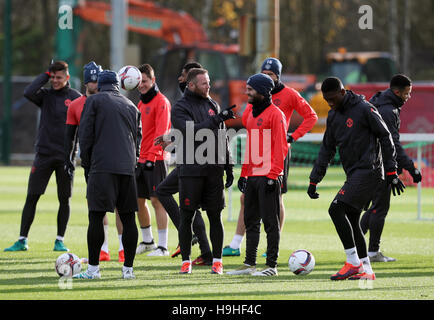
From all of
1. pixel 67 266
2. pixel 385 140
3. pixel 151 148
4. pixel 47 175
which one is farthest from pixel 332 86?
pixel 47 175

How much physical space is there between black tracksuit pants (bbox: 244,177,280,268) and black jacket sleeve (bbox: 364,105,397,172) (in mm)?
1256

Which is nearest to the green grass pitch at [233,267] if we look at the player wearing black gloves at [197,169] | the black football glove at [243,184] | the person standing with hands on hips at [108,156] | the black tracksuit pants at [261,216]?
the black tracksuit pants at [261,216]

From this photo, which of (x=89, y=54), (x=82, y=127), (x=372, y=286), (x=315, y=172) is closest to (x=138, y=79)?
(x=82, y=127)

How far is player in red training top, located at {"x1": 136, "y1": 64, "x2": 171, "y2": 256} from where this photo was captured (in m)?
12.2

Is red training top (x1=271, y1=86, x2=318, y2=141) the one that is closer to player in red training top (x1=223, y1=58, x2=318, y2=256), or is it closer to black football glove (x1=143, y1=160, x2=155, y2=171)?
player in red training top (x1=223, y1=58, x2=318, y2=256)

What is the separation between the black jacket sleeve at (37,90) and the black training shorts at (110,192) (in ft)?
10.7

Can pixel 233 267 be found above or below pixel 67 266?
below

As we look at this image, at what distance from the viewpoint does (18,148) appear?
39.7 metres

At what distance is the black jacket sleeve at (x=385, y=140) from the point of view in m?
9.98

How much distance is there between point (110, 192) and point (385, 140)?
8.84 ft

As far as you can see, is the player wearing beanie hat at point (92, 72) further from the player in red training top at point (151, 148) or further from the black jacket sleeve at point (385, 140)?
the black jacket sleeve at point (385, 140)

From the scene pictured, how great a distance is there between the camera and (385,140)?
998 centimetres

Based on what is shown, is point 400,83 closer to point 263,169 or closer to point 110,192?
point 263,169

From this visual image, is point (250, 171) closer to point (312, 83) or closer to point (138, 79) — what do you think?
point (138, 79)
